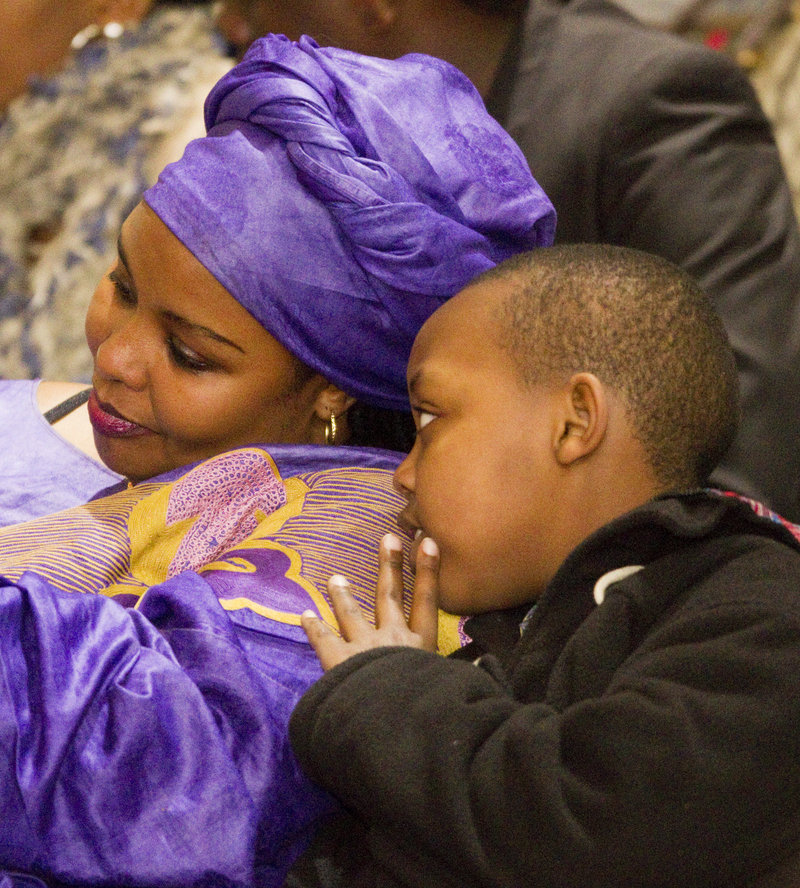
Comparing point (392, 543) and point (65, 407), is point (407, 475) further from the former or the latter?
point (65, 407)

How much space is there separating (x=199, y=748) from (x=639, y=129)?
1917 mm

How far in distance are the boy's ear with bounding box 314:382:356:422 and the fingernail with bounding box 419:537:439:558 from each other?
38cm

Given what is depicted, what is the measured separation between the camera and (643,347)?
1333mm

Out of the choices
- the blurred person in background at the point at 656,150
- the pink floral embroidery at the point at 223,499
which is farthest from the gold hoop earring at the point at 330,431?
the blurred person in background at the point at 656,150

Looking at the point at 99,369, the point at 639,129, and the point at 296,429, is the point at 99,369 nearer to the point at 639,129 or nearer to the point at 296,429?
the point at 296,429

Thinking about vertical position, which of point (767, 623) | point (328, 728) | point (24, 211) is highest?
point (767, 623)

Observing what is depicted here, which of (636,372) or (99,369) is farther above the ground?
(636,372)

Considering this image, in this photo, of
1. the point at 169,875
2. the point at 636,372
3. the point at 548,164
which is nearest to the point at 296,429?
the point at 636,372

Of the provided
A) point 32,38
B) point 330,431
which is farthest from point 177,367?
point 32,38

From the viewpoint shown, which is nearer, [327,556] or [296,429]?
[327,556]

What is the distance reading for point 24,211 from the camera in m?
2.89

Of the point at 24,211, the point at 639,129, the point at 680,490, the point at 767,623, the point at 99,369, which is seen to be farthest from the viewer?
the point at 24,211

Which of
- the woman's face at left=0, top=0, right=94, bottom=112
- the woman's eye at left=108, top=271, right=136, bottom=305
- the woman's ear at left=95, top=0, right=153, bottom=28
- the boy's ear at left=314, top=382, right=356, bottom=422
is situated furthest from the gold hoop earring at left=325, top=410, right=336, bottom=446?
the woman's ear at left=95, top=0, right=153, bottom=28

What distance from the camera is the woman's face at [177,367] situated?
1.52 m
